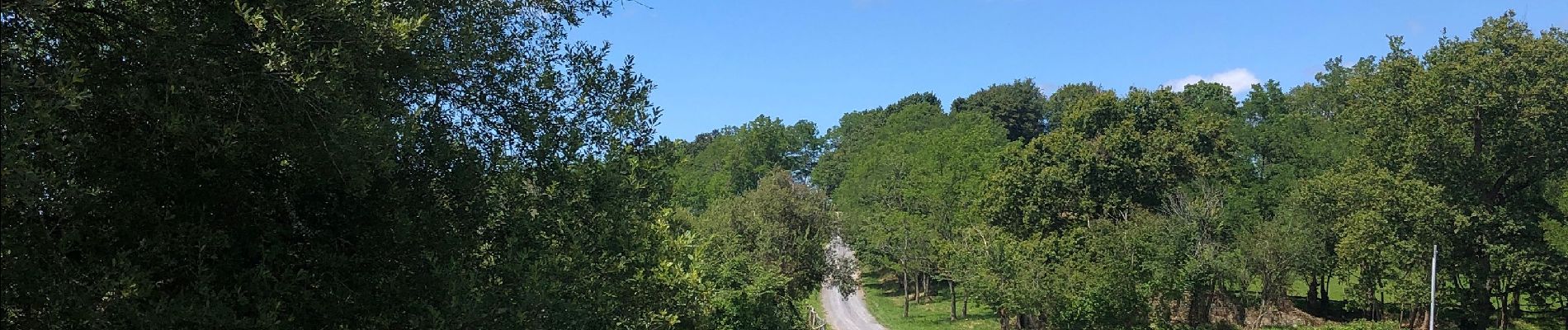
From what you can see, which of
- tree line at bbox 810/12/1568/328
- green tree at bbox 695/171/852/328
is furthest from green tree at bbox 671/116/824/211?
tree line at bbox 810/12/1568/328

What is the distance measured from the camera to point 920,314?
46312 millimetres

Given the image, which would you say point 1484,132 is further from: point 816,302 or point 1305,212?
point 816,302

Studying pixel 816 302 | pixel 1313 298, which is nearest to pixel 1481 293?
pixel 1313 298

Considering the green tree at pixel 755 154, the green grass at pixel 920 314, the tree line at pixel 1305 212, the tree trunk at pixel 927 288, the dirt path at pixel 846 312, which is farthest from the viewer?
the green tree at pixel 755 154

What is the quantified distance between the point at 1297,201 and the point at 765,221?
22.6 meters

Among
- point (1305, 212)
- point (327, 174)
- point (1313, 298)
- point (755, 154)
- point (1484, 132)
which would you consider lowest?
point (327, 174)

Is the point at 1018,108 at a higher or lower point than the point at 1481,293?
higher

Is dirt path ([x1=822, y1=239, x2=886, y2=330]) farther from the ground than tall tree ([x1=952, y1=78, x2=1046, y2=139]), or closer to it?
closer to it

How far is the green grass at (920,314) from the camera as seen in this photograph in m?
41.6

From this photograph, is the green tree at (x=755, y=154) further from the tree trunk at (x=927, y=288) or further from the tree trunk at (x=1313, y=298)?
the tree trunk at (x=1313, y=298)

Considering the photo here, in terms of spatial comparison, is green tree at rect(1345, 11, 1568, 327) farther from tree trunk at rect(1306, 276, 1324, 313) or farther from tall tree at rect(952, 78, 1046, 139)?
tall tree at rect(952, 78, 1046, 139)

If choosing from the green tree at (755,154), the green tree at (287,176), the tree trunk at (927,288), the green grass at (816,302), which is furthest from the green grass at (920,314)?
the green tree at (287,176)

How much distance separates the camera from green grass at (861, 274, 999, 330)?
1639 inches

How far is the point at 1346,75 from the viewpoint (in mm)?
61281
